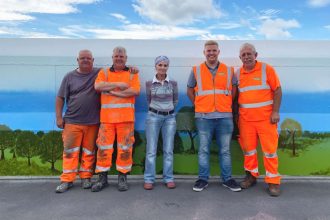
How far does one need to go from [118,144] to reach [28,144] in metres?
1.32

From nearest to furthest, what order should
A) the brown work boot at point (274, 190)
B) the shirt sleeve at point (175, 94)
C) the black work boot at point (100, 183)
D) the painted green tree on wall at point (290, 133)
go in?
the brown work boot at point (274, 190), the black work boot at point (100, 183), the shirt sleeve at point (175, 94), the painted green tree on wall at point (290, 133)

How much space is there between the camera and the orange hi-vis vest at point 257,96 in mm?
3598

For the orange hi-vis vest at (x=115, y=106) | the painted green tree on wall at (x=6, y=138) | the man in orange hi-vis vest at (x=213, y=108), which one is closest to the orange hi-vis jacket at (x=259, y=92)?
the man in orange hi-vis vest at (x=213, y=108)

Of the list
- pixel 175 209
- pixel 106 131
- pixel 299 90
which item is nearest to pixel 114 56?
pixel 106 131

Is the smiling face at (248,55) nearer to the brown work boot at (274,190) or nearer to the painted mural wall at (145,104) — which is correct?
the painted mural wall at (145,104)

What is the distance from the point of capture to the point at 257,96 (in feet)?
11.8

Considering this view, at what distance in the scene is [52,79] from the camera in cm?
416

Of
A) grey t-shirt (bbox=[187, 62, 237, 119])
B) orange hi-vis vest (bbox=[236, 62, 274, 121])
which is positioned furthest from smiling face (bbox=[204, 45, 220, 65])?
orange hi-vis vest (bbox=[236, 62, 274, 121])

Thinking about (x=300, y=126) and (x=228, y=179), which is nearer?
(x=228, y=179)

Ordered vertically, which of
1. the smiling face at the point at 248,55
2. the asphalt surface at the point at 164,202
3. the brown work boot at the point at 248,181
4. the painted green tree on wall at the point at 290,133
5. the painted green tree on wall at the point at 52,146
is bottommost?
the asphalt surface at the point at 164,202

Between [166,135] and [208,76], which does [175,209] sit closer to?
[166,135]

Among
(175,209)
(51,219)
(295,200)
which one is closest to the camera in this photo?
(51,219)

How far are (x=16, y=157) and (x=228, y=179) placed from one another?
109 inches

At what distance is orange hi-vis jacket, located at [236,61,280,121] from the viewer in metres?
3.59
